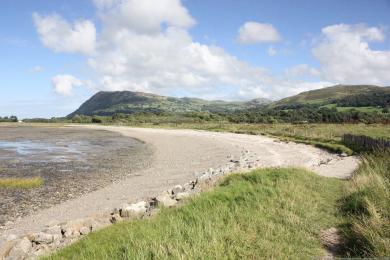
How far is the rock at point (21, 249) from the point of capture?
11.2 m

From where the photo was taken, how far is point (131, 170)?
3028 centimetres

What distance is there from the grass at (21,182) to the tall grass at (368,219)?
1740 cm

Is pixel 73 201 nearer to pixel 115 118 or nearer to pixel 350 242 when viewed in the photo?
pixel 350 242

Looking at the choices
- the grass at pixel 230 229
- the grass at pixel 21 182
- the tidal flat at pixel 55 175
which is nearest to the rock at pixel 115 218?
the grass at pixel 230 229

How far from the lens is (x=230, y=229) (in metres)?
10.1

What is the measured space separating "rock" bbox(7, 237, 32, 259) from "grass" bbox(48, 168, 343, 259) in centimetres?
180

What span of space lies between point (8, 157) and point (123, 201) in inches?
967

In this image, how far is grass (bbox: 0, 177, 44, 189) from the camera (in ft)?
76.4

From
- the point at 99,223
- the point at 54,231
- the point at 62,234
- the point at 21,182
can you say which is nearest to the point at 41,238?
the point at 54,231

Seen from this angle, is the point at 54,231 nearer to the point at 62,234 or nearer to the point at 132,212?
the point at 62,234

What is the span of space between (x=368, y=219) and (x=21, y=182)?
20.1m

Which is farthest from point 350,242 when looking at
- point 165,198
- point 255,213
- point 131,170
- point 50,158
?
point 50,158

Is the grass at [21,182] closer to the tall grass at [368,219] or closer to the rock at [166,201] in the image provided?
the rock at [166,201]

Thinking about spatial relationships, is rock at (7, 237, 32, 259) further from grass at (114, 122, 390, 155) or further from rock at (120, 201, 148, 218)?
grass at (114, 122, 390, 155)
